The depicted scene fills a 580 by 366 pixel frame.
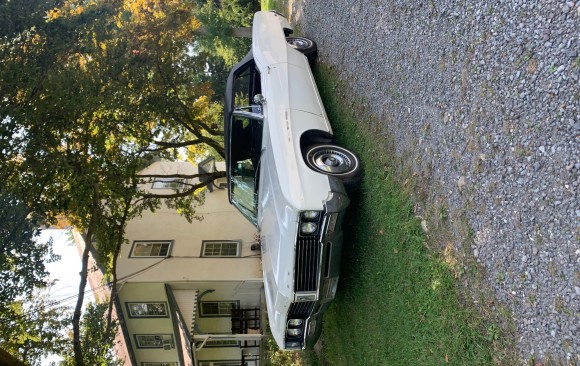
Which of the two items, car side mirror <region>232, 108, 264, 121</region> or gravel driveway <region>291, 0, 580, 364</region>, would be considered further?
car side mirror <region>232, 108, 264, 121</region>

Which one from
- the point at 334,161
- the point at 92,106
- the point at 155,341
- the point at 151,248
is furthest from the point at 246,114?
the point at 155,341

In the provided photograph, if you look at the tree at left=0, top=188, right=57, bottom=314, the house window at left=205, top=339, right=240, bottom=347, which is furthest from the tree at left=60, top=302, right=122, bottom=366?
the house window at left=205, top=339, right=240, bottom=347

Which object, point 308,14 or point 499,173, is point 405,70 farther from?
point 308,14

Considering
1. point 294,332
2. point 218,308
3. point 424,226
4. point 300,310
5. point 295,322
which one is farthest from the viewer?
point 218,308

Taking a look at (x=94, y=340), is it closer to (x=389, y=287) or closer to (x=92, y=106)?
(x=92, y=106)

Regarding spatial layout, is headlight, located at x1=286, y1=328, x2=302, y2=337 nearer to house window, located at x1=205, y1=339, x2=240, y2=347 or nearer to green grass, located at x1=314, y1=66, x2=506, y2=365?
green grass, located at x1=314, y1=66, x2=506, y2=365

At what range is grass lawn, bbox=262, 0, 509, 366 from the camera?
14.2 feet

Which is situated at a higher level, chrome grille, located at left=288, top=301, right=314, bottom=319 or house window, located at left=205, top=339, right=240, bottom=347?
chrome grille, located at left=288, top=301, right=314, bottom=319

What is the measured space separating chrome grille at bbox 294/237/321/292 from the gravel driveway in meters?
1.68

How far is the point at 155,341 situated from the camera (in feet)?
51.7

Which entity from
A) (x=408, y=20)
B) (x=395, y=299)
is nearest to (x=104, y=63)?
(x=408, y=20)

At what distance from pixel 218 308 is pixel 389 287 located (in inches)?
431

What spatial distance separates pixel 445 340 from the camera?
14.9 ft

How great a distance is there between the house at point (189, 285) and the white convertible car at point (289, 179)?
19.9 feet
